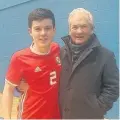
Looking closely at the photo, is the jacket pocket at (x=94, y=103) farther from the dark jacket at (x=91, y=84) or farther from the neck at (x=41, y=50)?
the neck at (x=41, y=50)

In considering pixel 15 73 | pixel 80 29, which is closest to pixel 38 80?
pixel 15 73

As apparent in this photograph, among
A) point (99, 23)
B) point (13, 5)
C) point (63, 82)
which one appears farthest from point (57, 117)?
point (13, 5)

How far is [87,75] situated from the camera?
8.82 ft

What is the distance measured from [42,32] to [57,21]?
111 inches

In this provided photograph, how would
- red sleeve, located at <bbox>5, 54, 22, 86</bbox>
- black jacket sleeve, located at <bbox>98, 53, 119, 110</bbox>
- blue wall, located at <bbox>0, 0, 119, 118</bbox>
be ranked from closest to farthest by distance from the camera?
1. black jacket sleeve, located at <bbox>98, 53, 119, 110</bbox>
2. red sleeve, located at <bbox>5, 54, 22, 86</bbox>
3. blue wall, located at <bbox>0, 0, 119, 118</bbox>

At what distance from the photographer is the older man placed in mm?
2676

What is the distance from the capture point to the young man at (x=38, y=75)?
280 cm

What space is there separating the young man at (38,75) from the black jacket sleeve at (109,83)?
1.26 ft

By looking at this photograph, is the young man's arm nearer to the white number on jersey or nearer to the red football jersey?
the red football jersey

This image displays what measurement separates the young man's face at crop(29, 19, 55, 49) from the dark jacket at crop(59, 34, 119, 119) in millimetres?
199

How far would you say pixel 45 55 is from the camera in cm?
286

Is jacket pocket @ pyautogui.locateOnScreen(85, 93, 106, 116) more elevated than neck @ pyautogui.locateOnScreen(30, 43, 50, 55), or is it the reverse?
neck @ pyautogui.locateOnScreen(30, 43, 50, 55)

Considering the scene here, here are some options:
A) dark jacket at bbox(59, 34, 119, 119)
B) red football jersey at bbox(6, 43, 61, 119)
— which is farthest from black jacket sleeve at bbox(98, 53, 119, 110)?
red football jersey at bbox(6, 43, 61, 119)

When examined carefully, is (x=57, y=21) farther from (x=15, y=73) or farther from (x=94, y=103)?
(x=94, y=103)
